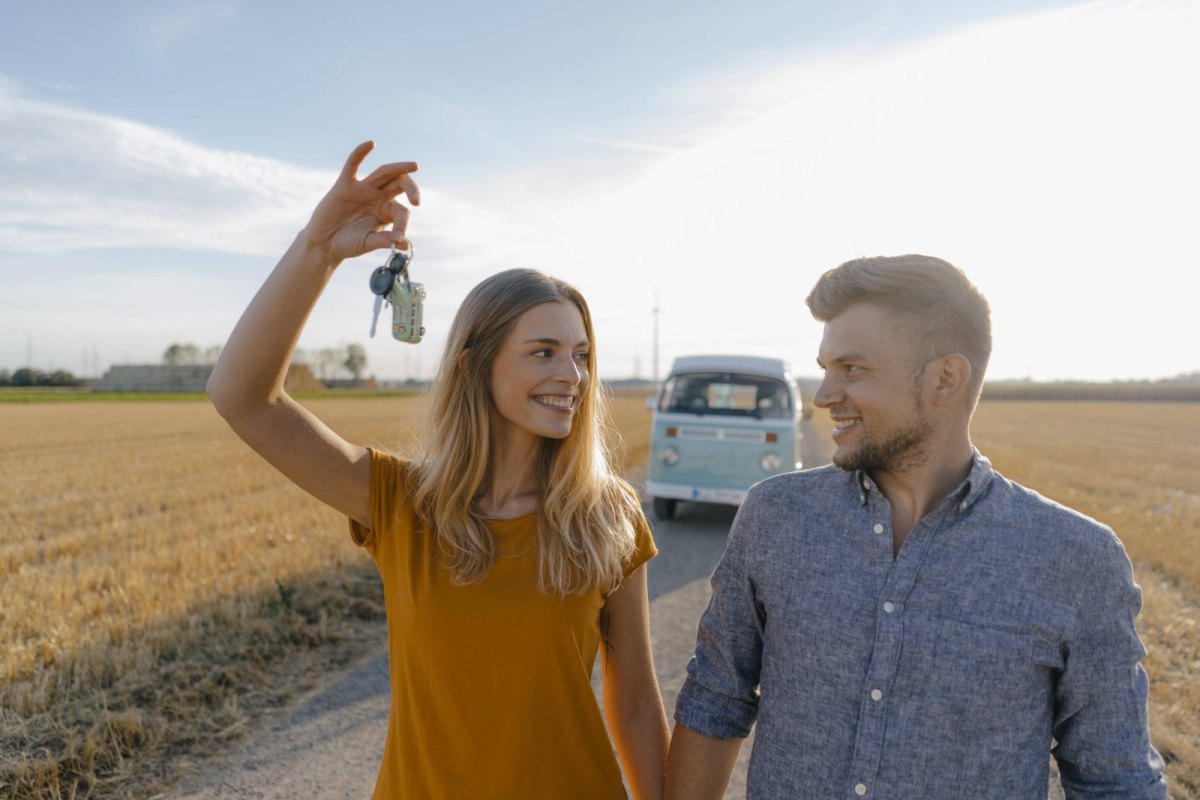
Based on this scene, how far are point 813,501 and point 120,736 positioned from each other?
12.2 feet

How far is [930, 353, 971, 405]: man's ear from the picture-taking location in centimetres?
169

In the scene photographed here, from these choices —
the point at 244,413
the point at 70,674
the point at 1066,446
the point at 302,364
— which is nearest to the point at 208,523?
the point at 70,674

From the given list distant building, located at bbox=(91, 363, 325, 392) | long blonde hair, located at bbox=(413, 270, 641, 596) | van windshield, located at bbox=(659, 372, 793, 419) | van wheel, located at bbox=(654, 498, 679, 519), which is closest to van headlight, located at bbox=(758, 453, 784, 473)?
van windshield, located at bbox=(659, 372, 793, 419)

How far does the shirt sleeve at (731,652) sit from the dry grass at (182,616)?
980 millimetres

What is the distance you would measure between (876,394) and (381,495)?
1.13 metres

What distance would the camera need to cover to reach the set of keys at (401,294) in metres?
1.94

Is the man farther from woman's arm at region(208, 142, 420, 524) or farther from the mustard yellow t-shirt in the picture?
woman's arm at region(208, 142, 420, 524)

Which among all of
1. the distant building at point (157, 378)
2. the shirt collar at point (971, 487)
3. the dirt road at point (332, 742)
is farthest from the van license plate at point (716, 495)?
the distant building at point (157, 378)

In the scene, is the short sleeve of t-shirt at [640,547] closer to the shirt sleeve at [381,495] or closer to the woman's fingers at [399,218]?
the shirt sleeve at [381,495]

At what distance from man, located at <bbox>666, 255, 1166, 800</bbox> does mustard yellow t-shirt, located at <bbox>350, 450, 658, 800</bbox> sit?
0.27 metres

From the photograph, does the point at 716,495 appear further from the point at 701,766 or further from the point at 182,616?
the point at 701,766

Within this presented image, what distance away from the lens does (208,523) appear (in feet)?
31.8

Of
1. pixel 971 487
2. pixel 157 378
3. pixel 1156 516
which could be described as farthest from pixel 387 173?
pixel 157 378

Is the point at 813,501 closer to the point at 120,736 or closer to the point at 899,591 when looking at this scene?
the point at 899,591
